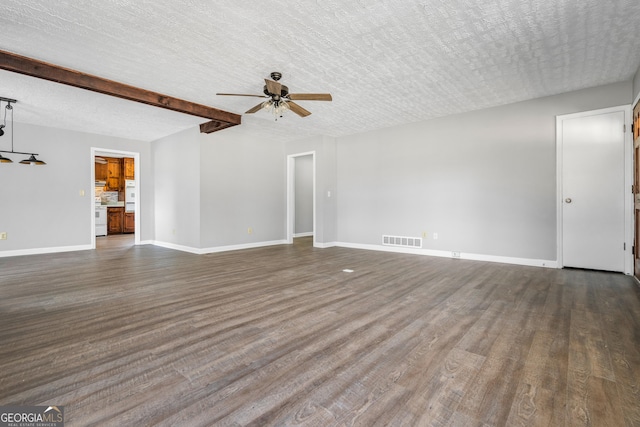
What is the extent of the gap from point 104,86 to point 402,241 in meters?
5.47

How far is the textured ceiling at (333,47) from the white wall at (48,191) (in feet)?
4.50

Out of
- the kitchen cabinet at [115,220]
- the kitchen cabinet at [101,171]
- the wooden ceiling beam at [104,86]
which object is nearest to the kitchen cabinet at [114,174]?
the kitchen cabinet at [101,171]

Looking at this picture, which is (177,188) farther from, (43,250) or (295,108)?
(295,108)

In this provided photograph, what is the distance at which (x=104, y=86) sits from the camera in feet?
12.6

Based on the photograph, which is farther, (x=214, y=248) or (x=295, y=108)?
(x=214, y=248)

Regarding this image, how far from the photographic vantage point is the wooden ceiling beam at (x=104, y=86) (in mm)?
3249

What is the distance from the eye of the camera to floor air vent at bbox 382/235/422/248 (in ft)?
19.6

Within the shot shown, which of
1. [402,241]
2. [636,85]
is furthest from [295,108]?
[636,85]

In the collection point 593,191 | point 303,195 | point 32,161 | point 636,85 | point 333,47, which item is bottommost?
point 593,191

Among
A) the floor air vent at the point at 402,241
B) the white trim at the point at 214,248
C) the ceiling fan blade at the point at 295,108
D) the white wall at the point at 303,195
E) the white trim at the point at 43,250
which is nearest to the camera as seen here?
the ceiling fan blade at the point at 295,108

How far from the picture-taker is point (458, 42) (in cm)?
309

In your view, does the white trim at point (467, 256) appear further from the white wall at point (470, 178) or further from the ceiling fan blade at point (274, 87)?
the ceiling fan blade at point (274, 87)

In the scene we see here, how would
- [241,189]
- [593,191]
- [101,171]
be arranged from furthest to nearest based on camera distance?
[101,171] < [241,189] < [593,191]

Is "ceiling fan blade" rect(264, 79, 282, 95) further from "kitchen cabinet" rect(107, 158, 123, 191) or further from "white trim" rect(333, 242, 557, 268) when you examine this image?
"kitchen cabinet" rect(107, 158, 123, 191)
